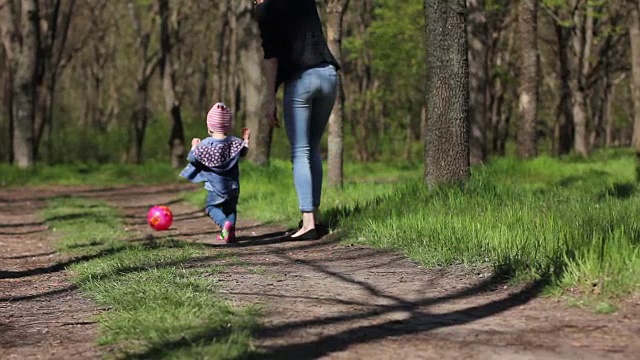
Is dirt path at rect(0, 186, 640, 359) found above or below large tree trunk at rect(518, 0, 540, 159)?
below

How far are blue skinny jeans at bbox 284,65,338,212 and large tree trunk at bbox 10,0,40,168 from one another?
15.4 metres

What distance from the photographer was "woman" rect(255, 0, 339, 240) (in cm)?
741

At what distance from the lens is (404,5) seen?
30062 mm

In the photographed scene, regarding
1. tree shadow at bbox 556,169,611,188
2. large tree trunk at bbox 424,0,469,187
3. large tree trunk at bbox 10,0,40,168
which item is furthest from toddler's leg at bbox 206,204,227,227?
large tree trunk at bbox 10,0,40,168

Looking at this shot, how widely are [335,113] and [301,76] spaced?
5298 millimetres

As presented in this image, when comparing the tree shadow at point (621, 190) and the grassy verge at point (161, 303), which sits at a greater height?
the tree shadow at point (621, 190)

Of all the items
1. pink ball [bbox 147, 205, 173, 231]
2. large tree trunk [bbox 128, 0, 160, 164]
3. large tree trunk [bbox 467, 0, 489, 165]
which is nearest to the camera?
Result: pink ball [bbox 147, 205, 173, 231]

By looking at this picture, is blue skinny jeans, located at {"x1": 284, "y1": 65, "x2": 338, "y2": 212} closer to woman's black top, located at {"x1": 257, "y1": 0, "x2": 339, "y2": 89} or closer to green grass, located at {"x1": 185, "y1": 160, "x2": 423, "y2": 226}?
woman's black top, located at {"x1": 257, "y1": 0, "x2": 339, "y2": 89}

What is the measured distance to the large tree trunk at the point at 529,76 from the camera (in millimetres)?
20688

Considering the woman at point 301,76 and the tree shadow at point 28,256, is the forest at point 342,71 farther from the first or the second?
the tree shadow at point 28,256

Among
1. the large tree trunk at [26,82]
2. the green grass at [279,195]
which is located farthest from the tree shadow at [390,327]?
the large tree trunk at [26,82]

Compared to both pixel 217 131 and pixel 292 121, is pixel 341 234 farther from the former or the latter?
pixel 217 131

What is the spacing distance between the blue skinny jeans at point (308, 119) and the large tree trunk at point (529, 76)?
45.7ft

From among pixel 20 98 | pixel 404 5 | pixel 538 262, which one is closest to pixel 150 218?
pixel 538 262
